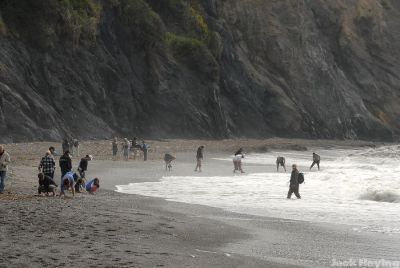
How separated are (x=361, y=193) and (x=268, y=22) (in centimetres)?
6102

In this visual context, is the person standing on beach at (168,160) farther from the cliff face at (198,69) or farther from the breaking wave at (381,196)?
the cliff face at (198,69)

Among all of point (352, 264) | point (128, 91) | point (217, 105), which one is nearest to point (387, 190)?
point (352, 264)

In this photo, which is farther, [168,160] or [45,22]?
[45,22]

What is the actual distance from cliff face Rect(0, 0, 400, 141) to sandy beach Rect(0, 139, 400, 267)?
77.8 feet

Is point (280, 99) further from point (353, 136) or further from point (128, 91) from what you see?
point (128, 91)

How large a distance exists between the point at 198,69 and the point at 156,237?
5067 centimetres

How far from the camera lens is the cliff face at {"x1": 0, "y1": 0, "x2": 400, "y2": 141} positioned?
151ft

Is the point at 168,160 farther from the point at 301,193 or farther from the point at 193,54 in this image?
the point at 193,54

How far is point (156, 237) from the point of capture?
12.7m

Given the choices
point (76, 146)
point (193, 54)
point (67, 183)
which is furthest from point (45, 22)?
point (67, 183)

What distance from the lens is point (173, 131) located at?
5678 centimetres

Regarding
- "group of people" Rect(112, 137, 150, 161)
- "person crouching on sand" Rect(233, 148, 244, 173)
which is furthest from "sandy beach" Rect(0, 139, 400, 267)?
"group of people" Rect(112, 137, 150, 161)

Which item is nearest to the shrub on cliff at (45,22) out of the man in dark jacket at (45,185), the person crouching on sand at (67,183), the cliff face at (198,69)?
the cliff face at (198,69)

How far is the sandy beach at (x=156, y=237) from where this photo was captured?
10539 millimetres
